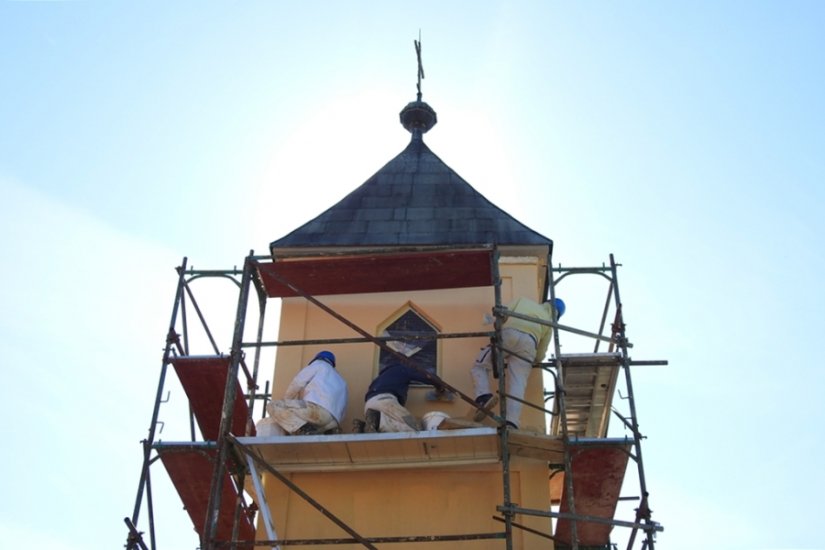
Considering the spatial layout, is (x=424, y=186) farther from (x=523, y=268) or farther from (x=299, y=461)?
(x=299, y=461)

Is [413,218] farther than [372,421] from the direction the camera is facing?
Yes

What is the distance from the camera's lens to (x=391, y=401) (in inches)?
460

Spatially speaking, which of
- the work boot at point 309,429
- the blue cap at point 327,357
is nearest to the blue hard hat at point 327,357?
the blue cap at point 327,357

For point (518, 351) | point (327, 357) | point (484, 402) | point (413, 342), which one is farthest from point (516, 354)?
point (327, 357)

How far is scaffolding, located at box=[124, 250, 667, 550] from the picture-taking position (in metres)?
10.7

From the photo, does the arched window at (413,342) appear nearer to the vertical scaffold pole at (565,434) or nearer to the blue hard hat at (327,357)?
the blue hard hat at (327,357)

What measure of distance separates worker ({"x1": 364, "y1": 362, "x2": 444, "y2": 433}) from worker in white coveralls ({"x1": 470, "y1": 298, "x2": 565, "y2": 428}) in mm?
706

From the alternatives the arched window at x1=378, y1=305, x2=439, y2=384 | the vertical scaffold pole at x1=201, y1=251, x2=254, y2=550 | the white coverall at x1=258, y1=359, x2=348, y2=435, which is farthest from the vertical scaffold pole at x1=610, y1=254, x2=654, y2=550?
the vertical scaffold pole at x1=201, y1=251, x2=254, y2=550

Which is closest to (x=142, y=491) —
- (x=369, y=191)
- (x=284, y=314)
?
(x=284, y=314)

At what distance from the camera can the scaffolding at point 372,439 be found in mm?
10672

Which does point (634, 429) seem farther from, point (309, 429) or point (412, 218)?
point (412, 218)

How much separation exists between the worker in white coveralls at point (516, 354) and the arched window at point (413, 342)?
2.22 feet

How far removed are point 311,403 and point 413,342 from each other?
2.15m

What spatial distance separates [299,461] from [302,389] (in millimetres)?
807
